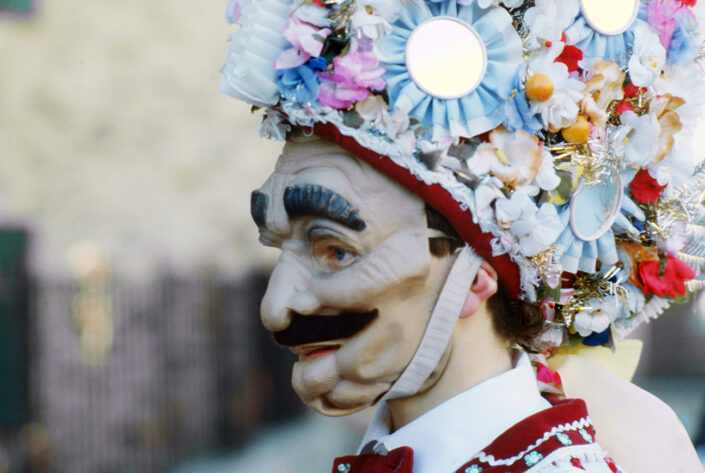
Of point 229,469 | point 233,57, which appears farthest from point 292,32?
point 229,469

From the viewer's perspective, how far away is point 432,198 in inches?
67.6

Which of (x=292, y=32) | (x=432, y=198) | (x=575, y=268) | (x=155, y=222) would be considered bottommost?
(x=575, y=268)

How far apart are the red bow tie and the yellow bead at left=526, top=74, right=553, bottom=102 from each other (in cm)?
80

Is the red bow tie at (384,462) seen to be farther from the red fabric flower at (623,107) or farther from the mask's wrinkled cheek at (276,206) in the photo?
the red fabric flower at (623,107)

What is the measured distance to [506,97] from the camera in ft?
5.70

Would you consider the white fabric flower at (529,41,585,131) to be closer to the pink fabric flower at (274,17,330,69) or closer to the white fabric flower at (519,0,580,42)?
the white fabric flower at (519,0,580,42)

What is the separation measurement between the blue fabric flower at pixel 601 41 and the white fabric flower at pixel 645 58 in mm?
22

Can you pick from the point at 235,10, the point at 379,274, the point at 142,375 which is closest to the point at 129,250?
the point at 142,375

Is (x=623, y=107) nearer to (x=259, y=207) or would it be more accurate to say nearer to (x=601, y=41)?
(x=601, y=41)

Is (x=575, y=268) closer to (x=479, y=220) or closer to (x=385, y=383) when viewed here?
(x=479, y=220)

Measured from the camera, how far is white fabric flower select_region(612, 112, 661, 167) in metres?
1.86

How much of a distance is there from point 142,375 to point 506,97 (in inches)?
145

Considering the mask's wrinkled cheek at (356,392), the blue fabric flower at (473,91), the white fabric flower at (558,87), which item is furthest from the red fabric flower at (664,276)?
the mask's wrinkled cheek at (356,392)

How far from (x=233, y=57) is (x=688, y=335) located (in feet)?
18.4
